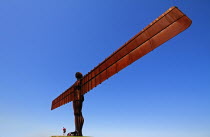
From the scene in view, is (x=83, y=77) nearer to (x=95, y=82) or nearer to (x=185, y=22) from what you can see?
(x=95, y=82)

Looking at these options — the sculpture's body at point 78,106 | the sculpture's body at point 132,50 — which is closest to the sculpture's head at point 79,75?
the sculpture's body at point 78,106

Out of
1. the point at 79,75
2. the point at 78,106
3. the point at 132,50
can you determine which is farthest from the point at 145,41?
the point at 78,106

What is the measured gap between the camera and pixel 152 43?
6.27 m

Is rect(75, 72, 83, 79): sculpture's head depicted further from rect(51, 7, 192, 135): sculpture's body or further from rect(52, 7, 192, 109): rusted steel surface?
rect(52, 7, 192, 109): rusted steel surface

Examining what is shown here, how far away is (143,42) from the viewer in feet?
21.6

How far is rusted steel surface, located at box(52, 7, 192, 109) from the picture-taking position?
571 centimetres

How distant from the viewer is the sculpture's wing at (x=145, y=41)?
570cm

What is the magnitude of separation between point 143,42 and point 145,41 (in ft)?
0.29

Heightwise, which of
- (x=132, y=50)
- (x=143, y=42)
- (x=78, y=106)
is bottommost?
(x=78, y=106)

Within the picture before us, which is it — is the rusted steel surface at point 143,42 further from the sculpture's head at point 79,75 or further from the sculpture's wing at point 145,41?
the sculpture's head at point 79,75

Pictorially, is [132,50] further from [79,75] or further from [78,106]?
[78,106]

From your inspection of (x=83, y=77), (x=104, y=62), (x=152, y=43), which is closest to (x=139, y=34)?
(x=152, y=43)

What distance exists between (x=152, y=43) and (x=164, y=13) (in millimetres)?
1006

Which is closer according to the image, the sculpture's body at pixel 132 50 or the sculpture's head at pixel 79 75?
the sculpture's body at pixel 132 50
